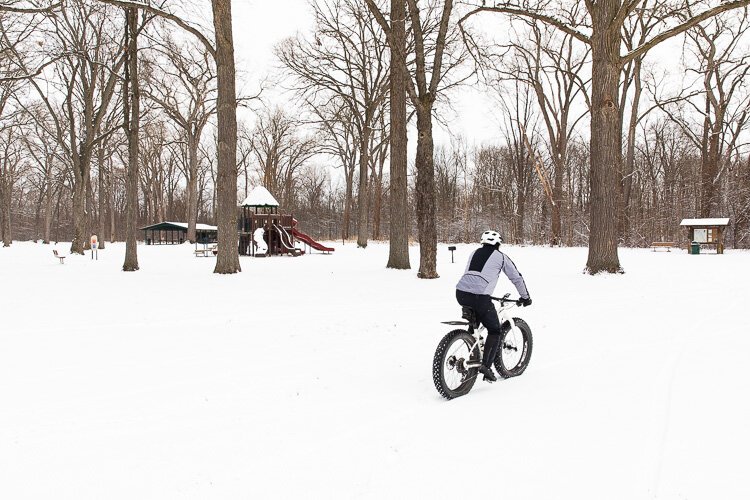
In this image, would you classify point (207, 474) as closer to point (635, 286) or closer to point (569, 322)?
point (569, 322)

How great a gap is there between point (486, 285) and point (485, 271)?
0.14m

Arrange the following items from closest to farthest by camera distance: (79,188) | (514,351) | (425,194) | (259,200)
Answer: (514,351) < (425,194) < (79,188) < (259,200)

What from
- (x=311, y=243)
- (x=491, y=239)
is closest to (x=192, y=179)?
(x=311, y=243)

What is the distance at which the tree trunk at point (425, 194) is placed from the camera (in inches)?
528

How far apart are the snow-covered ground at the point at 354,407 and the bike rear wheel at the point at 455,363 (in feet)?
0.51

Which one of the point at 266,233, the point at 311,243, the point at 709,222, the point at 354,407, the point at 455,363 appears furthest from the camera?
the point at 311,243

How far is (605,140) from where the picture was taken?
13953mm

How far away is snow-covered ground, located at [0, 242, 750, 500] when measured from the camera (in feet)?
10.5

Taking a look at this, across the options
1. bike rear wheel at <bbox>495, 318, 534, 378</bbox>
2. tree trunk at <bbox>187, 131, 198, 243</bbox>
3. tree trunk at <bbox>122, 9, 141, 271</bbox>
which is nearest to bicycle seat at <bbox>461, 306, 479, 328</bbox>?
bike rear wheel at <bbox>495, 318, 534, 378</bbox>

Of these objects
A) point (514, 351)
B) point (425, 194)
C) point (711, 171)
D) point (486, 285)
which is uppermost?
point (711, 171)

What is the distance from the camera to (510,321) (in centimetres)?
532

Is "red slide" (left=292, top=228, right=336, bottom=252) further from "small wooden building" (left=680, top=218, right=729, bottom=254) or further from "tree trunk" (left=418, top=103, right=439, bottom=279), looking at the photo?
"small wooden building" (left=680, top=218, right=729, bottom=254)

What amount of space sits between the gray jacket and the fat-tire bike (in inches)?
8.5

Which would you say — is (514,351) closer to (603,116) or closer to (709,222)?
(603,116)
